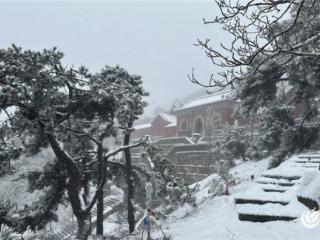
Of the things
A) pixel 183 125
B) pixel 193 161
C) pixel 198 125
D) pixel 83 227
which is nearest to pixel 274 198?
pixel 83 227

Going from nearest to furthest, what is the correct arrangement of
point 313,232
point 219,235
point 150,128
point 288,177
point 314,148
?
1. point 313,232
2. point 219,235
3. point 288,177
4. point 314,148
5. point 150,128

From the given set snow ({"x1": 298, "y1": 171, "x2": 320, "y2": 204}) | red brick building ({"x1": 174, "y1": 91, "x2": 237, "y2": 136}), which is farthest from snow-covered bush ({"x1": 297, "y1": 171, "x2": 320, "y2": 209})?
red brick building ({"x1": 174, "y1": 91, "x2": 237, "y2": 136})

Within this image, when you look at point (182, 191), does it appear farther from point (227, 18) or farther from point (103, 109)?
point (227, 18)

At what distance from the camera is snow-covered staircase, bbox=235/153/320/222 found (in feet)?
24.8

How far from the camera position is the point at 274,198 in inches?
325

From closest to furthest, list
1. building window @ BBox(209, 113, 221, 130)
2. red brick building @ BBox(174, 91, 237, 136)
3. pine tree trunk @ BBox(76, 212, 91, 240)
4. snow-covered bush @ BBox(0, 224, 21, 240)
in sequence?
snow-covered bush @ BBox(0, 224, 21, 240), pine tree trunk @ BBox(76, 212, 91, 240), building window @ BBox(209, 113, 221, 130), red brick building @ BBox(174, 91, 237, 136)

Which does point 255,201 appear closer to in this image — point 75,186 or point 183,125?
point 75,186

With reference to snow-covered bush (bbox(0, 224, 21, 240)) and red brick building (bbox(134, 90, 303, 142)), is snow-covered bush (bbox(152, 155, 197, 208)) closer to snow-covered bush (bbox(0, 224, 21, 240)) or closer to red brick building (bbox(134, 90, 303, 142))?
snow-covered bush (bbox(0, 224, 21, 240))

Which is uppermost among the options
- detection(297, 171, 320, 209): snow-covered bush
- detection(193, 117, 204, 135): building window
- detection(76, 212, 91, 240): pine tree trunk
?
detection(193, 117, 204, 135): building window

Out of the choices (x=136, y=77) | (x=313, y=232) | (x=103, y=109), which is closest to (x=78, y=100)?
(x=103, y=109)

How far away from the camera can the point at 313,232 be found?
658cm

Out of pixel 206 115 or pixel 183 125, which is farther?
pixel 183 125

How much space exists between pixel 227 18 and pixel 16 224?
10.1 m

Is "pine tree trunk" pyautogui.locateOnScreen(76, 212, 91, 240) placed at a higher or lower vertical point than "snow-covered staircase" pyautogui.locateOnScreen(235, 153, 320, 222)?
lower
